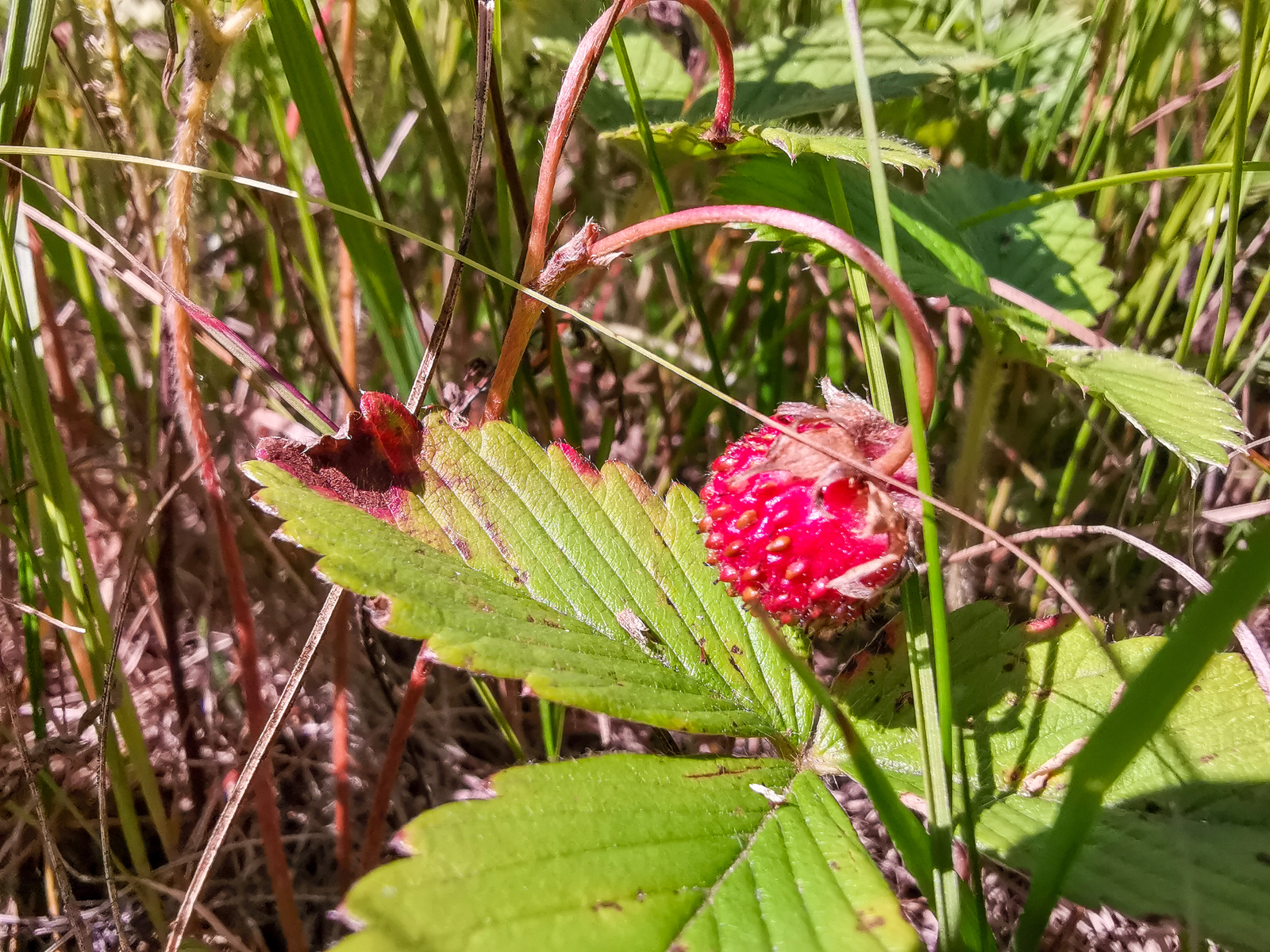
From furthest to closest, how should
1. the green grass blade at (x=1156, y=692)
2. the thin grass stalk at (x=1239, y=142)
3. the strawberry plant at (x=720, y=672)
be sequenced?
the thin grass stalk at (x=1239, y=142) < the strawberry plant at (x=720, y=672) < the green grass blade at (x=1156, y=692)

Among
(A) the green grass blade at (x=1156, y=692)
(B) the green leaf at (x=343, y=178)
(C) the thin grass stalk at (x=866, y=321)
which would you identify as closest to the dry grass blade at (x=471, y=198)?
(B) the green leaf at (x=343, y=178)

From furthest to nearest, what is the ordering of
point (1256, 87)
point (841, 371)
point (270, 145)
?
point (270, 145) → point (841, 371) → point (1256, 87)

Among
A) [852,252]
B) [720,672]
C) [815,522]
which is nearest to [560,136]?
[852,252]

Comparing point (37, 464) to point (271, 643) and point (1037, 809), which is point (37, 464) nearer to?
point (271, 643)

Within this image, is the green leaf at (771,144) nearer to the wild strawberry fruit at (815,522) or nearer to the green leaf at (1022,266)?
the green leaf at (1022,266)

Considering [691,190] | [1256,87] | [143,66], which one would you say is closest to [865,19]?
[691,190]

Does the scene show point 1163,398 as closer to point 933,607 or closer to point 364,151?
point 933,607
